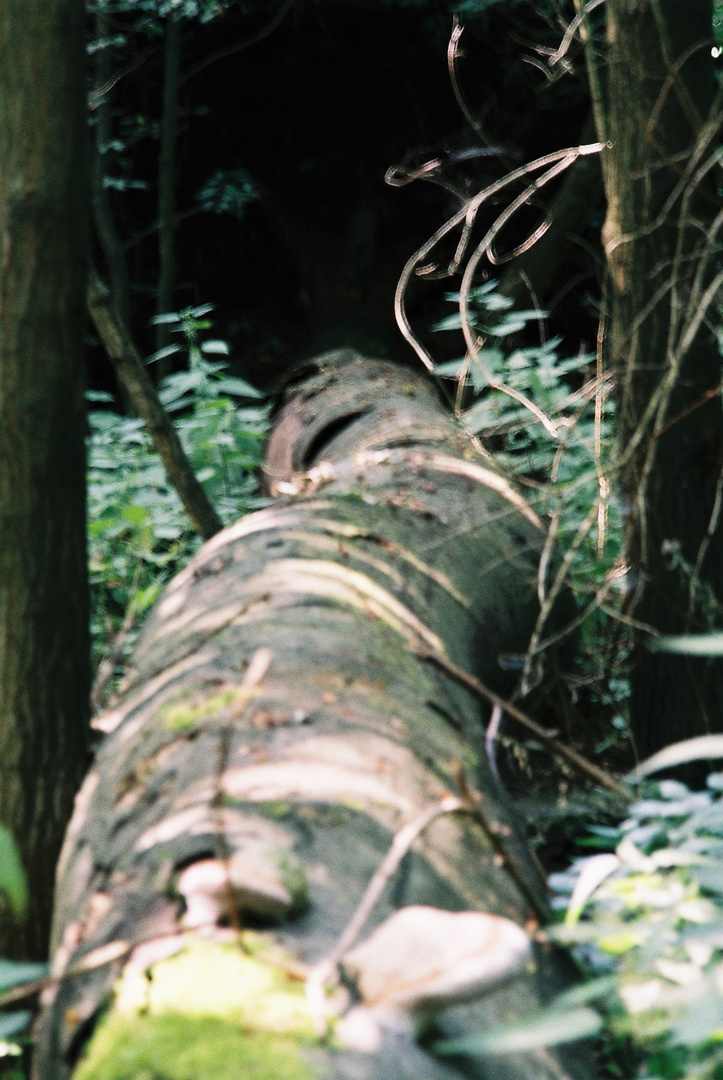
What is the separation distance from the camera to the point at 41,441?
204cm

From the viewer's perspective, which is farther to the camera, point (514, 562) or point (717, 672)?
point (514, 562)

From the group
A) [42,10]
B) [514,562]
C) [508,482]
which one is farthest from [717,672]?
[42,10]

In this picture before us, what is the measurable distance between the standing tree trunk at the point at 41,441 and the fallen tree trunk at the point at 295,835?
0.45 feet

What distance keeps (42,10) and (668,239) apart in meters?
1.81

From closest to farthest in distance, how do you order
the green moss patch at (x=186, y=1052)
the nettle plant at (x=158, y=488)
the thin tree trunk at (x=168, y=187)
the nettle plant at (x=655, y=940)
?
the green moss patch at (x=186, y=1052), the nettle plant at (x=655, y=940), the nettle plant at (x=158, y=488), the thin tree trunk at (x=168, y=187)

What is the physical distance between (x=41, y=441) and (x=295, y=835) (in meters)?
0.97

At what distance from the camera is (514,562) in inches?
136

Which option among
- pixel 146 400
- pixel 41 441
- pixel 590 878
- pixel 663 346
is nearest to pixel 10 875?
pixel 590 878

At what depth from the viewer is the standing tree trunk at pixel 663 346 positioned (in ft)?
9.72

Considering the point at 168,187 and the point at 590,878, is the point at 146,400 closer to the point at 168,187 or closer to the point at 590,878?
the point at 590,878

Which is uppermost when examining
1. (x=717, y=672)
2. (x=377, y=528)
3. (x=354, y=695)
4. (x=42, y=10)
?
(x=42, y=10)

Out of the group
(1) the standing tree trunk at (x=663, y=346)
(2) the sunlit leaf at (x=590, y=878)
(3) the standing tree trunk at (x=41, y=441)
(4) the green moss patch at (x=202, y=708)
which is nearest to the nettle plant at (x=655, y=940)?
(2) the sunlit leaf at (x=590, y=878)

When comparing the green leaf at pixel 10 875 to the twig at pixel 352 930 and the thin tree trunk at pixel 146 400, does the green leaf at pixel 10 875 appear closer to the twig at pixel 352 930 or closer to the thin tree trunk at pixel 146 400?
the twig at pixel 352 930

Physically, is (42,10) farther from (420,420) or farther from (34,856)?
(420,420)
